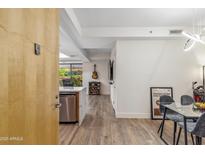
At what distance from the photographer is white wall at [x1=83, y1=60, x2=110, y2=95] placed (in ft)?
40.5

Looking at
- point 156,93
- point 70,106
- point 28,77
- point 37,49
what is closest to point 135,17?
point 156,93

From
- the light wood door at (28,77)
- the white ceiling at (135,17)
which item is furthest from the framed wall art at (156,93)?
the light wood door at (28,77)

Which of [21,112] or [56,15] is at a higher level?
[56,15]

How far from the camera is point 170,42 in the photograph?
556 cm

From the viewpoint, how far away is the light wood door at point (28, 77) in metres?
1.15

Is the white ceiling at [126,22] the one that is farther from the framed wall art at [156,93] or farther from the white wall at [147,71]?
the framed wall art at [156,93]

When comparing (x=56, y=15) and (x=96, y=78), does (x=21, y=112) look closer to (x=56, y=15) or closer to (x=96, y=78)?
(x=56, y=15)

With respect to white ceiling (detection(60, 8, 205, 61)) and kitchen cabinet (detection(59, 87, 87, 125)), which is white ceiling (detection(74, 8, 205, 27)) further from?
kitchen cabinet (detection(59, 87, 87, 125))

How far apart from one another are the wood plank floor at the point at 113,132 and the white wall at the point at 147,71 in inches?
23.8

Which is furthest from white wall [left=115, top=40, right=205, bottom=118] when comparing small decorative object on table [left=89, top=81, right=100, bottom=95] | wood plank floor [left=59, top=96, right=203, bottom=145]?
small decorative object on table [left=89, top=81, right=100, bottom=95]

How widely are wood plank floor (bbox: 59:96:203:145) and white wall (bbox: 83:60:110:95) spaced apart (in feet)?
23.2

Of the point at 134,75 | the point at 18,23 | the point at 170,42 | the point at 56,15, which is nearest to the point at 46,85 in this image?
the point at 18,23

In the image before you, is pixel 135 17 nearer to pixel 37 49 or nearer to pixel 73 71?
pixel 37 49
